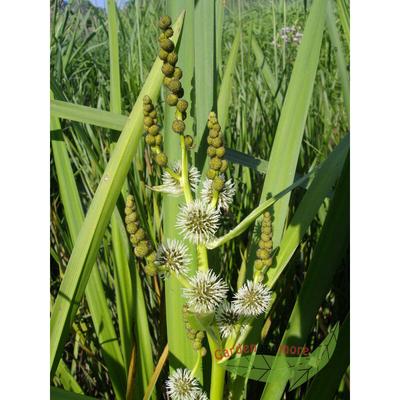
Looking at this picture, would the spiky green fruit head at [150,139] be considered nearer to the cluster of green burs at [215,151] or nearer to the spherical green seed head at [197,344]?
the cluster of green burs at [215,151]

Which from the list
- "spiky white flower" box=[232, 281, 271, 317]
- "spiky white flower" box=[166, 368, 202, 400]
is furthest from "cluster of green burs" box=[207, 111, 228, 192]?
"spiky white flower" box=[166, 368, 202, 400]

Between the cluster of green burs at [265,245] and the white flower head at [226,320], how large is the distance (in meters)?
0.05

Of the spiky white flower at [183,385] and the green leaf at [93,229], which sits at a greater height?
the green leaf at [93,229]

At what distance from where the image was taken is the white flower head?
24.7 inches

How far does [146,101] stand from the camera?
58cm

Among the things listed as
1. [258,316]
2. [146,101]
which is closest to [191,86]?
[146,101]

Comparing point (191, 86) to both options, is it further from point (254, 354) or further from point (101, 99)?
point (254, 354)

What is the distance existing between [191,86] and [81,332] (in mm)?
348

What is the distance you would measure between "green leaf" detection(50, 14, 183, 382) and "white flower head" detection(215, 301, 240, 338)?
137 mm

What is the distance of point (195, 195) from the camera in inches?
25.6

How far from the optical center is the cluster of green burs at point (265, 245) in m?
0.60

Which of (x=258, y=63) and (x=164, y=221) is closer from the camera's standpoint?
(x=164, y=221)

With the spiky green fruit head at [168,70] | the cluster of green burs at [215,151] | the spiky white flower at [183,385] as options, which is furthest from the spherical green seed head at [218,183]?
the spiky white flower at [183,385]

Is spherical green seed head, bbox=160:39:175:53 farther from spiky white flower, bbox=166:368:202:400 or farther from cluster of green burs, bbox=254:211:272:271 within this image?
spiky white flower, bbox=166:368:202:400
